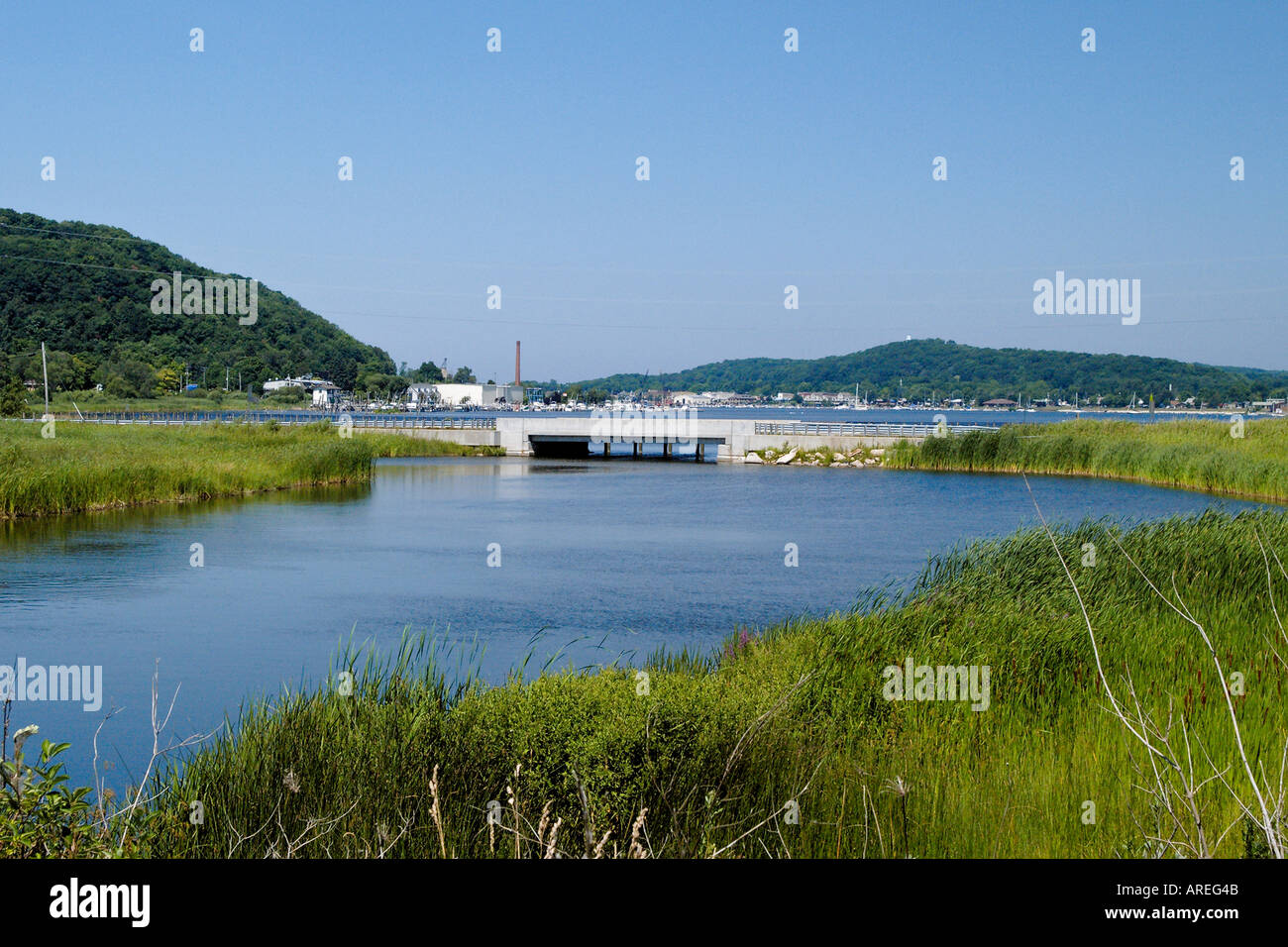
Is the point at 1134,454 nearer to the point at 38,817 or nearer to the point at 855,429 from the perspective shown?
the point at 855,429

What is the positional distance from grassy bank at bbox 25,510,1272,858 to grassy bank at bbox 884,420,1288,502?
29.7m

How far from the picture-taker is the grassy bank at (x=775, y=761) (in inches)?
276

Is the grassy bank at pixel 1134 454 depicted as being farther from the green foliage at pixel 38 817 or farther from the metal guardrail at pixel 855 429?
the green foliage at pixel 38 817

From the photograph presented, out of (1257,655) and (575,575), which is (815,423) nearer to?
(575,575)

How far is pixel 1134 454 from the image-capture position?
4691 centimetres

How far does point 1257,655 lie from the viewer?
10961mm

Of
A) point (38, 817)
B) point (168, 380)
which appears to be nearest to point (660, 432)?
point (168, 380)

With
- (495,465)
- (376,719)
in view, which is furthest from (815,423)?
(376,719)

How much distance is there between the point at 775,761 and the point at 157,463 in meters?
32.3

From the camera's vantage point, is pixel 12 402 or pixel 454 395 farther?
pixel 454 395

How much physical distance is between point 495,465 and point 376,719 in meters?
49.4

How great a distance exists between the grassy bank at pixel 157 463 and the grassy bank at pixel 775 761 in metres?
23.4

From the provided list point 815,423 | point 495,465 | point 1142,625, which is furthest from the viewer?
point 815,423

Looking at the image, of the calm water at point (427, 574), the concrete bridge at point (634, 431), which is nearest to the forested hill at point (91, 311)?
the concrete bridge at point (634, 431)
